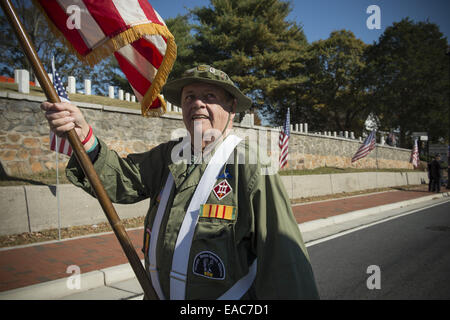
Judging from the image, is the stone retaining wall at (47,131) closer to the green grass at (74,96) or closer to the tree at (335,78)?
the green grass at (74,96)

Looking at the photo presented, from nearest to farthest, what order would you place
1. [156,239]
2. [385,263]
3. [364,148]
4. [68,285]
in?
[156,239]
[68,285]
[385,263]
[364,148]

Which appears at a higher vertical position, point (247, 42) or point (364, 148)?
point (247, 42)

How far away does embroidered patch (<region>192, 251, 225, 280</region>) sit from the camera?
1.47m

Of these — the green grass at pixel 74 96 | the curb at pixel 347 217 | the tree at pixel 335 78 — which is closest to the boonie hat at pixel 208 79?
the curb at pixel 347 217

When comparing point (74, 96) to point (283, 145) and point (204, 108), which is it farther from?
point (204, 108)

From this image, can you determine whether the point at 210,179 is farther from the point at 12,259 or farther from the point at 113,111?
the point at 113,111

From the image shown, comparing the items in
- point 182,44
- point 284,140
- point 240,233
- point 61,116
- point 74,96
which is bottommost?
point 240,233

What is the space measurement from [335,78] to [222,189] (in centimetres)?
3658

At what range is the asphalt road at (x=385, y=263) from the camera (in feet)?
13.9

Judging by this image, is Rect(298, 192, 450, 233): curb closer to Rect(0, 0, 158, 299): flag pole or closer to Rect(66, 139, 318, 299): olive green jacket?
Rect(66, 139, 318, 299): olive green jacket

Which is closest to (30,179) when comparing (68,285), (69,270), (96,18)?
(69,270)

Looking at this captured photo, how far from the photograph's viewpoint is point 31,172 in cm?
837

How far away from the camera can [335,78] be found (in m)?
34.9
